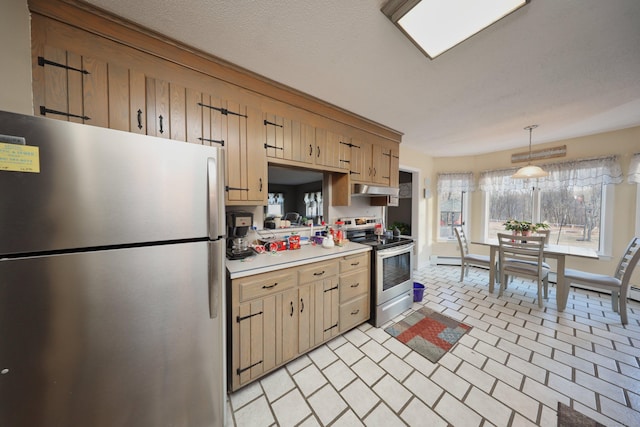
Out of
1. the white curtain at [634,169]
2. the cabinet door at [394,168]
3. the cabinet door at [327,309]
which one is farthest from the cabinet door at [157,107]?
the white curtain at [634,169]

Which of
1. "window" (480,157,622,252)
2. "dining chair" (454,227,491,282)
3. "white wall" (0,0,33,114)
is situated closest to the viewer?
"white wall" (0,0,33,114)

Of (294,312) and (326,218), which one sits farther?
(326,218)

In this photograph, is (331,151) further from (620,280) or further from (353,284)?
(620,280)

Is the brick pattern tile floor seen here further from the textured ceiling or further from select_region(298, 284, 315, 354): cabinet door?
the textured ceiling

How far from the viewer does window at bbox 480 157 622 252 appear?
10.5ft

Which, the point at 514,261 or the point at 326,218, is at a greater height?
the point at 326,218

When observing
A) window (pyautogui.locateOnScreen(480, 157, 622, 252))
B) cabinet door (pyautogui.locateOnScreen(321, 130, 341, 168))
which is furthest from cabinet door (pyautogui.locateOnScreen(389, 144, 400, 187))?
window (pyautogui.locateOnScreen(480, 157, 622, 252))

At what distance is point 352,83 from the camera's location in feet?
6.20

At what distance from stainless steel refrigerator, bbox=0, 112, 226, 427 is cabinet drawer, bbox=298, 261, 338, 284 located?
0.73 m

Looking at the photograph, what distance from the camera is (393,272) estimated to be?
2.51 meters

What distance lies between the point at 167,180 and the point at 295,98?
5.04 feet

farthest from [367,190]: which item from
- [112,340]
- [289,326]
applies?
[112,340]

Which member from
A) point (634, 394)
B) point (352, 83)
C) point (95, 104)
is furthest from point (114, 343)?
point (634, 394)

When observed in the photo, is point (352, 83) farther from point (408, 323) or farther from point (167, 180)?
point (408, 323)
